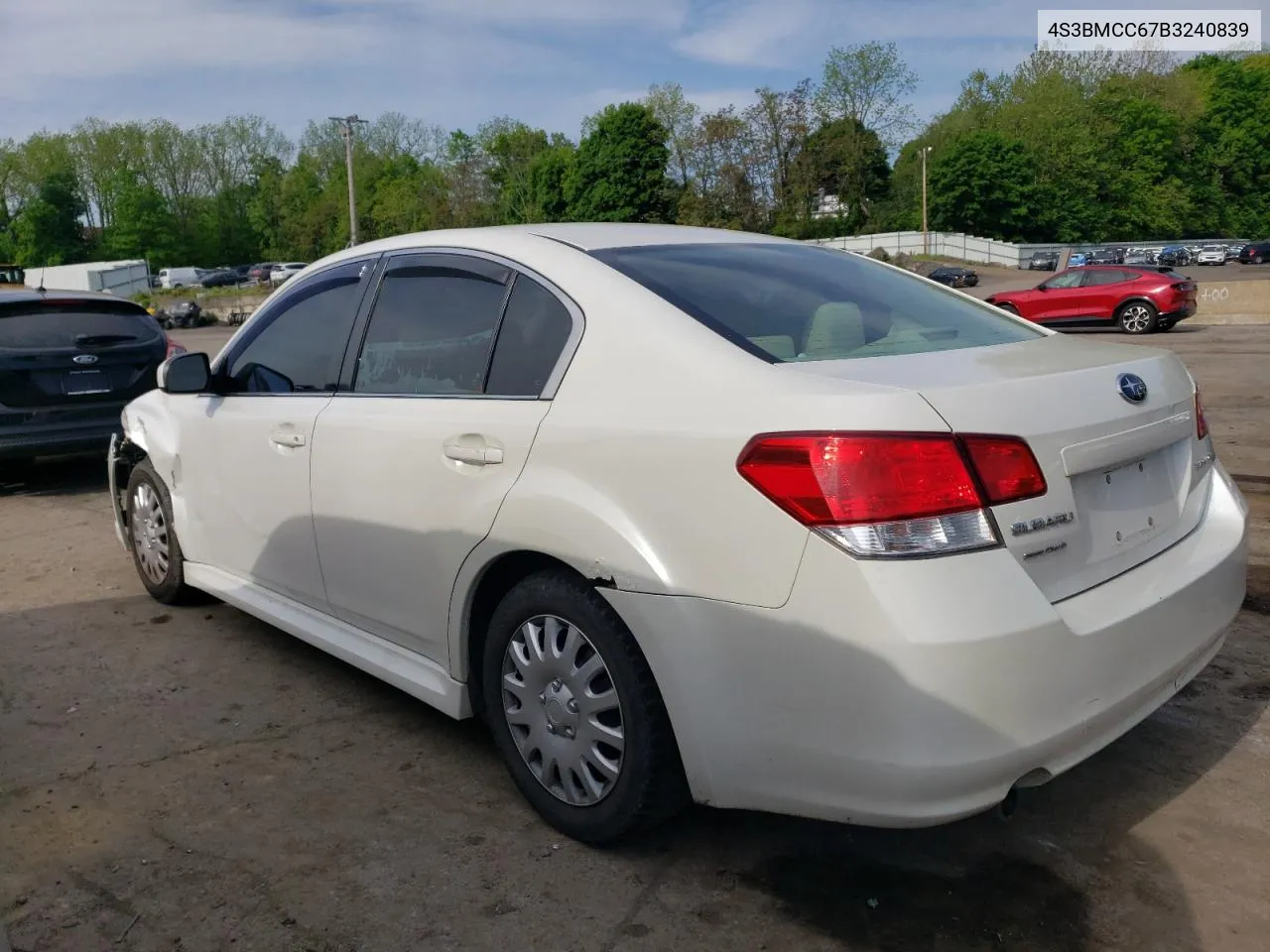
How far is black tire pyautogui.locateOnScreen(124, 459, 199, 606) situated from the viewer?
15.7ft

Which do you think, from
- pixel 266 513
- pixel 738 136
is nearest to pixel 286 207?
pixel 738 136

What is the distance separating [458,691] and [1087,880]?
1.73m

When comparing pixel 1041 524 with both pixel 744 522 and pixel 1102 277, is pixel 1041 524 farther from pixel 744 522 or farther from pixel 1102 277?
pixel 1102 277

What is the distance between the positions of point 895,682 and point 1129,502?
0.87 m

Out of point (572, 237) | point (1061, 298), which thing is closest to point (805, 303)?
point (572, 237)

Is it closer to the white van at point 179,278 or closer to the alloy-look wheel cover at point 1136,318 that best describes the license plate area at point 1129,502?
the alloy-look wheel cover at point 1136,318

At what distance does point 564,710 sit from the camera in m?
2.80

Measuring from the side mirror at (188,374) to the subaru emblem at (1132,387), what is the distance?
10.9 feet

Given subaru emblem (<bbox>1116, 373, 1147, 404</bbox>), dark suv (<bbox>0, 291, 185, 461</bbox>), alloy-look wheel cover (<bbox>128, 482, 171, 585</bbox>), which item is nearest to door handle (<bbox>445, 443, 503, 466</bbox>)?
subaru emblem (<bbox>1116, 373, 1147, 404</bbox>)

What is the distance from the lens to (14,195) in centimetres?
9756

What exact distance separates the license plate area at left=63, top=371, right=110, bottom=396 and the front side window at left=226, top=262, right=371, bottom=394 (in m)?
3.91

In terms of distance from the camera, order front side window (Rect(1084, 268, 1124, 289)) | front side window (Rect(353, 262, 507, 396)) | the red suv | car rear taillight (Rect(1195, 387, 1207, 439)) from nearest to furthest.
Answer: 1. car rear taillight (Rect(1195, 387, 1207, 439))
2. front side window (Rect(353, 262, 507, 396))
3. the red suv
4. front side window (Rect(1084, 268, 1124, 289))

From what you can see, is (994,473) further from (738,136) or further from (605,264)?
(738,136)

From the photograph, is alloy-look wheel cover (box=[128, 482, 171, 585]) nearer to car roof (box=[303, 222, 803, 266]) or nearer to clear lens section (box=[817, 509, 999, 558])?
car roof (box=[303, 222, 803, 266])
